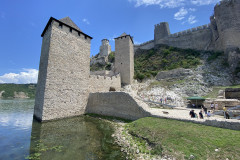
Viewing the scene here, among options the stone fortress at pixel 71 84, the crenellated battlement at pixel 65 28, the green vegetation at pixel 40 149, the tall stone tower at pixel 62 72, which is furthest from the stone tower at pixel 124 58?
the green vegetation at pixel 40 149

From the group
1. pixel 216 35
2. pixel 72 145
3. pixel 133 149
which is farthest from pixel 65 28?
pixel 216 35

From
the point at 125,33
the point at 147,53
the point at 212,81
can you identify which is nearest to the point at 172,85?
the point at 212,81

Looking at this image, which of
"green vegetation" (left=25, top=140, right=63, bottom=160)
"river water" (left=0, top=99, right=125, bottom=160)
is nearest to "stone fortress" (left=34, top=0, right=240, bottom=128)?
"river water" (left=0, top=99, right=125, bottom=160)

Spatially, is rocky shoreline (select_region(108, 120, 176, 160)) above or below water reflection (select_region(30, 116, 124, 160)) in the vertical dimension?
above

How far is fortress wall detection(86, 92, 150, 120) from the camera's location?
32.1ft

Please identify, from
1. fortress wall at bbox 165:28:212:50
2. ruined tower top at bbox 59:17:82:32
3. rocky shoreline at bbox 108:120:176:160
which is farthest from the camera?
fortress wall at bbox 165:28:212:50

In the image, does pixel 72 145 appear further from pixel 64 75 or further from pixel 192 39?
pixel 192 39

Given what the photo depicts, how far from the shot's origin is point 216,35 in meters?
28.0

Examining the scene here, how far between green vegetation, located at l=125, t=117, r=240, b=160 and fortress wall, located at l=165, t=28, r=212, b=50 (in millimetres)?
33058

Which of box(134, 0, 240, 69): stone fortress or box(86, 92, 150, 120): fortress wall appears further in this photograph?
box(134, 0, 240, 69): stone fortress

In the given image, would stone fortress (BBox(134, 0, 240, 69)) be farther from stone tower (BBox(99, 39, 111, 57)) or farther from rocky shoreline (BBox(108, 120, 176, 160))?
rocky shoreline (BBox(108, 120, 176, 160))

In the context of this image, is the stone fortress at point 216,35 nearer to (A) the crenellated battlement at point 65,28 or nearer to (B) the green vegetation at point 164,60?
(B) the green vegetation at point 164,60

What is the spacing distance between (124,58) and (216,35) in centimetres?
2568

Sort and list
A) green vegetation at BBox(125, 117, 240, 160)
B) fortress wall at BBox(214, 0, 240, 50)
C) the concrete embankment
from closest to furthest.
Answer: green vegetation at BBox(125, 117, 240, 160), the concrete embankment, fortress wall at BBox(214, 0, 240, 50)
